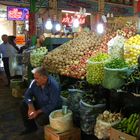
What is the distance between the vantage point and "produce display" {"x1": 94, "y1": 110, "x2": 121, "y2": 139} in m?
4.30

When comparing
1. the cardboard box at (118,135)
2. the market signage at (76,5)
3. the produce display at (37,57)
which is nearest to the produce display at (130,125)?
the cardboard box at (118,135)

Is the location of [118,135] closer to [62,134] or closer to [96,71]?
[62,134]

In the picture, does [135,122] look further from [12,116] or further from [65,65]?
[12,116]

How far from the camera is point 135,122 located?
158 inches

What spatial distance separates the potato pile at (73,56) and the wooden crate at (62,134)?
139 cm

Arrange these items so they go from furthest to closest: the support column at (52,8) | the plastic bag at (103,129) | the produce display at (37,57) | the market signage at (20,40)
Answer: the market signage at (20,40)
the support column at (52,8)
the produce display at (37,57)
the plastic bag at (103,129)

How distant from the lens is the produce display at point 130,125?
12.8 ft

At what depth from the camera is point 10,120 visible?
6125 millimetres

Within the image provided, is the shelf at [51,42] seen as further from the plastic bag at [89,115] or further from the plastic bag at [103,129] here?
the plastic bag at [103,129]

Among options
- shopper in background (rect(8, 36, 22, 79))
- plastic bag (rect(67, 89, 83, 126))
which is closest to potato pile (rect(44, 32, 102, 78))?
plastic bag (rect(67, 89, 83, 126))

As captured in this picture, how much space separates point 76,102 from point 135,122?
1484mm

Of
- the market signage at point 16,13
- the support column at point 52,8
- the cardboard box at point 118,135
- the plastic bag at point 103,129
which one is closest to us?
the cardboard box at point 118,135

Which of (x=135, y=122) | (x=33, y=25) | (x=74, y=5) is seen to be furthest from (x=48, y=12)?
(x=135, y=122)

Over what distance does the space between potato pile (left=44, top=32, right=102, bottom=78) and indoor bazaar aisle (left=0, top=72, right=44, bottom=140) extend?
1366 mm
